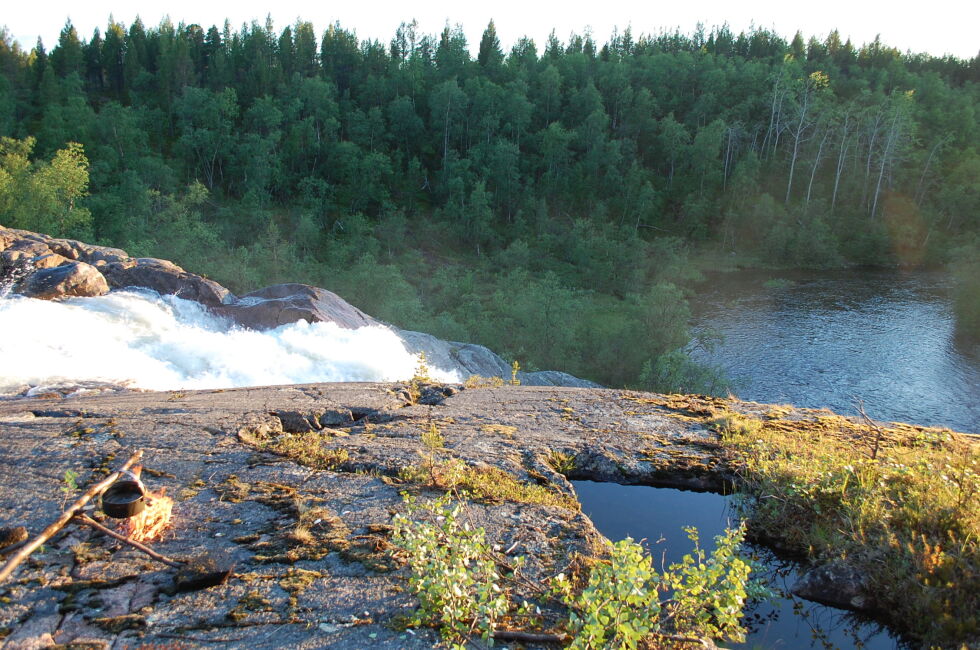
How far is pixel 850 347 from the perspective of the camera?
3888cm

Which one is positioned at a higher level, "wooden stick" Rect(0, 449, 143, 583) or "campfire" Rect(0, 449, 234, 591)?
"wooden stick" Rect(0, 449, 143, 583)

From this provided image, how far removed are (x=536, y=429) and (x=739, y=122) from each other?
82.8 m

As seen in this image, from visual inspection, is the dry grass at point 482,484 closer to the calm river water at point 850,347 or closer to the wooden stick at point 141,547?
the wooden stick at point 141,547

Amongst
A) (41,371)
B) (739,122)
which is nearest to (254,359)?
(41,371)

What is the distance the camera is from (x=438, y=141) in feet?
267

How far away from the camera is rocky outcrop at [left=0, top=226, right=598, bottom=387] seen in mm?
17016

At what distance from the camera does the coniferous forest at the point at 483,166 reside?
46688 mm

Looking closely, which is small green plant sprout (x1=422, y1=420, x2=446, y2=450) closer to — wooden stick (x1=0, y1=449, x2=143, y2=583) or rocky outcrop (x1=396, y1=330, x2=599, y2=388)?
wooden stick (x1=0, y1=449, x2=143, y2=583)

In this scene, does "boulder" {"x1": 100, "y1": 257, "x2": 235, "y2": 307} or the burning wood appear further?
"boulder" {"x1": 100, "y1": 257, "x2": 235, "y2": 307}

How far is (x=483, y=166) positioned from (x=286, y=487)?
236ft

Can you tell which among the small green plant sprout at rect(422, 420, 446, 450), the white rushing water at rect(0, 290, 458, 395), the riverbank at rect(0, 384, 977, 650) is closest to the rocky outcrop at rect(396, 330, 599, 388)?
the white rushing water at rect(0, 290, 458, 395)

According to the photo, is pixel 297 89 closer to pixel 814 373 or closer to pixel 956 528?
pixel 814 373

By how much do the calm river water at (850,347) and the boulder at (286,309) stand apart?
22051 millimetres

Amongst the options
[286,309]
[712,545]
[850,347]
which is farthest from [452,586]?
[850,347]
